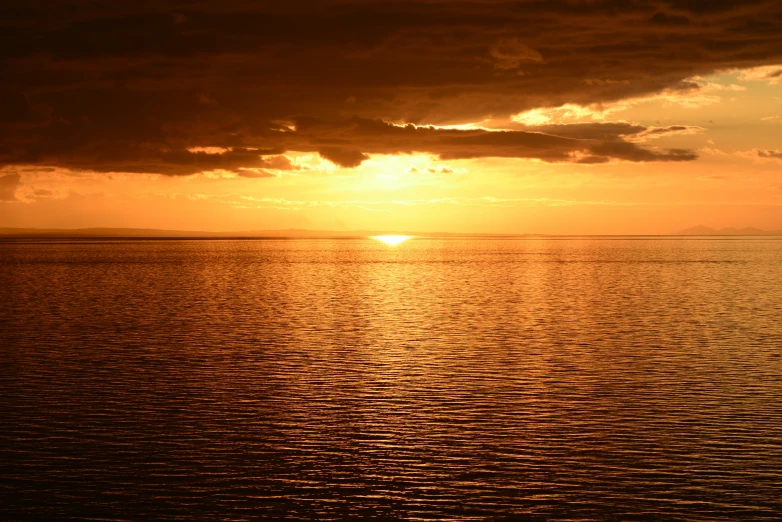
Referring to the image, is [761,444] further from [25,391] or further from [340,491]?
[25,391]

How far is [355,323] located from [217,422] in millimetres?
40726

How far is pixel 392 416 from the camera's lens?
134 feet

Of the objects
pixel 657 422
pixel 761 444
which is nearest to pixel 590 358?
pixel 657 422

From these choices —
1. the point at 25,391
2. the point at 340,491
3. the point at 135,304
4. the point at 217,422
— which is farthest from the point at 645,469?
the point at 135,304

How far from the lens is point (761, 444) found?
34.8 meters

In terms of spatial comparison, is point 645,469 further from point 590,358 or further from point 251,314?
point 251,314

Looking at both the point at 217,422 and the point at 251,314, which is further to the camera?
the point at 251,314

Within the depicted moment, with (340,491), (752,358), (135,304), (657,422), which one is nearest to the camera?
(340,491)

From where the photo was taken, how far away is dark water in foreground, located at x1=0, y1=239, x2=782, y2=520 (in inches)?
1136

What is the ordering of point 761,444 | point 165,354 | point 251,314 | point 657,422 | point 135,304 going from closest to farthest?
point 761,444
point 657,422
point 165,354
point 251,314
point 135,304

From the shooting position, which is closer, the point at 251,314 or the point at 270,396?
the point at 270,396

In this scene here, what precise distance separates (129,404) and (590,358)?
3111 cm

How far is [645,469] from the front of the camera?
31859mm

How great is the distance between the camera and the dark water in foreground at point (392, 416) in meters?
28.8
